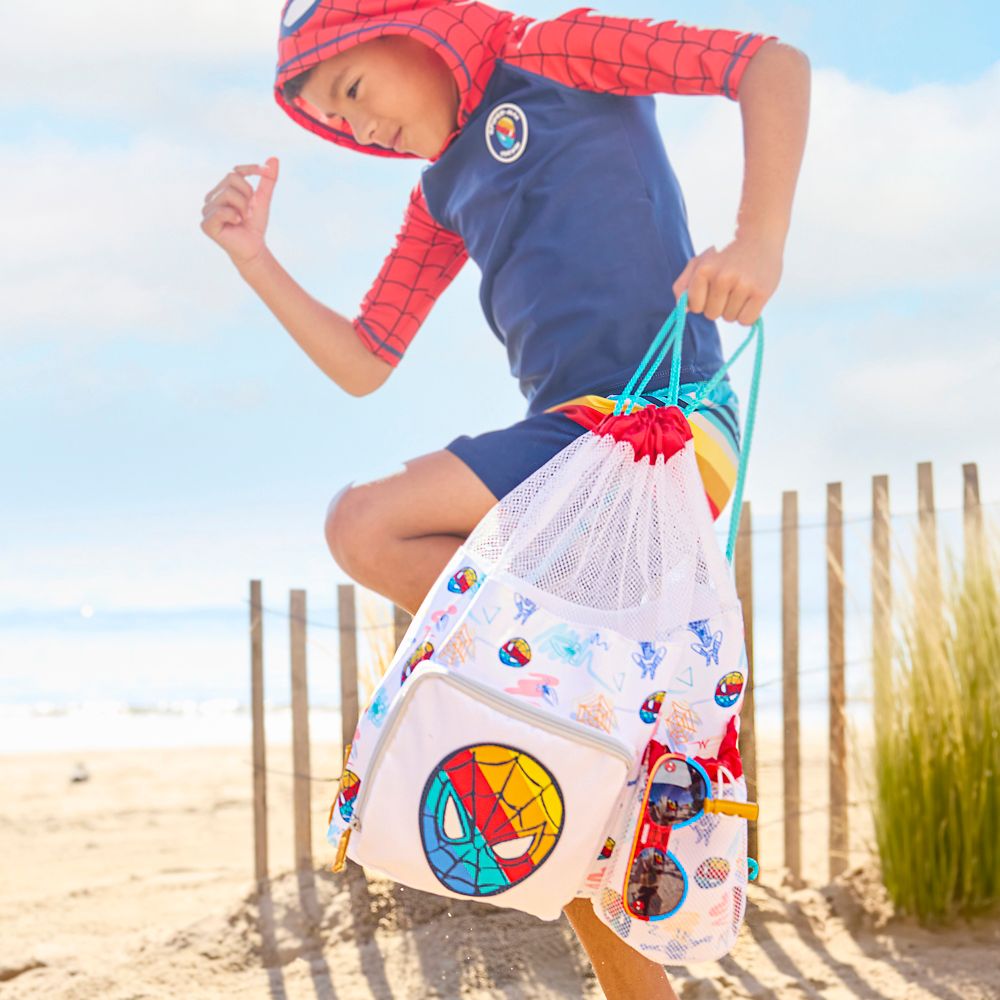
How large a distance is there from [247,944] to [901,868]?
2128mm

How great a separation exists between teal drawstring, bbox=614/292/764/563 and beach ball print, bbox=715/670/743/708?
22 cm

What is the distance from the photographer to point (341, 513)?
2.04 m

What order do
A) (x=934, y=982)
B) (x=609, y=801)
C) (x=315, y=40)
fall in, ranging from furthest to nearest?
(x=934, y=982) → (x=315, y=40) → (x=609, y=801)

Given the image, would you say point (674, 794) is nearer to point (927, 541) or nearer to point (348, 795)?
point (348, 795)

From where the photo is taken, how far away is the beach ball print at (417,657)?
5.88 ft

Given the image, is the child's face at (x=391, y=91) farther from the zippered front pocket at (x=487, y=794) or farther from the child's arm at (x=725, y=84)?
the zippered front pocket at (x=487, y=794)

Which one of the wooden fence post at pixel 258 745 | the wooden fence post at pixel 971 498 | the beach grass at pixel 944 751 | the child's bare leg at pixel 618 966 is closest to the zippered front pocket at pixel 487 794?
the child's bare leg at pixel 618 966

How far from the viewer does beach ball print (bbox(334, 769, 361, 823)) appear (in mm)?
1795

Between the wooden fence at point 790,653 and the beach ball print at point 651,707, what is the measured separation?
2.57 metres

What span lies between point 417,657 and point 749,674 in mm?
2644

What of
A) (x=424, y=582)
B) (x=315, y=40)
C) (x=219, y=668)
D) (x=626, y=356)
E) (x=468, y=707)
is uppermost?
(x=315, y=40)

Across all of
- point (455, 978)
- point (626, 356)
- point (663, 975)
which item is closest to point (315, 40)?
point (626, 356)

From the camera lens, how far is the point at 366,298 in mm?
2684

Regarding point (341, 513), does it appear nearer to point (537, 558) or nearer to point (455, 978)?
point (537, 558)
